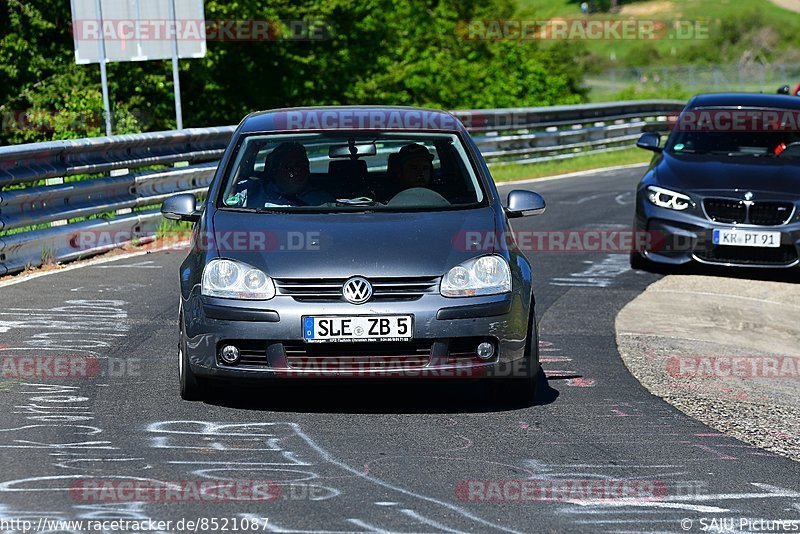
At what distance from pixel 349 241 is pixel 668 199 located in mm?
5998

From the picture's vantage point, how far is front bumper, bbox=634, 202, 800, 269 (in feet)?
38.0

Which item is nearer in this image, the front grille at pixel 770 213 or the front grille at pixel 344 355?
the front grille at pixel 344 355

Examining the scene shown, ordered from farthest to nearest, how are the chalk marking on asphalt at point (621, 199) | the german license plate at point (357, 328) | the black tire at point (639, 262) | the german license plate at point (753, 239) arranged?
the chalk marking on asphalt at point (621, 199) < the black tire at point (639, 262) < the german license plate at point (753, 239) < the german license plate at point (357, 328)

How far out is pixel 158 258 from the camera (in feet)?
41.5

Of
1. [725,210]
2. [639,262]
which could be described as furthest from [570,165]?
[725,210]

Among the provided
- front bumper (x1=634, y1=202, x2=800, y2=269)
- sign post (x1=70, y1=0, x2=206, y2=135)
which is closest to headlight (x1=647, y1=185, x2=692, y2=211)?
front bumper (x1=634, y1=202, x2=800, y2=269)

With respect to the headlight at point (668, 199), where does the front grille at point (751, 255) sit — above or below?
below

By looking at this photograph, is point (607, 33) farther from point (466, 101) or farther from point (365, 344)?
point (365, 344)

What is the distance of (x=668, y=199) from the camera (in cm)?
1200

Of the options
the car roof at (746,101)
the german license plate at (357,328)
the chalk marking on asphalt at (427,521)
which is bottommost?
the chalk marking on asphalt at (427,521)

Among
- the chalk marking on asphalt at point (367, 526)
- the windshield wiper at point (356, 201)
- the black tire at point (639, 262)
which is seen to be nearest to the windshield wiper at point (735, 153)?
the black tire at point (639, 262)

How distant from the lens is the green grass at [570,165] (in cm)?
2352

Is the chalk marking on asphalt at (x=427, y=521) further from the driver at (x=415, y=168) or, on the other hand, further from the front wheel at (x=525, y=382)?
the driver at (x=415, y=168)

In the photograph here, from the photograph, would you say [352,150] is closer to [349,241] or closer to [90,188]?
[349,241]
